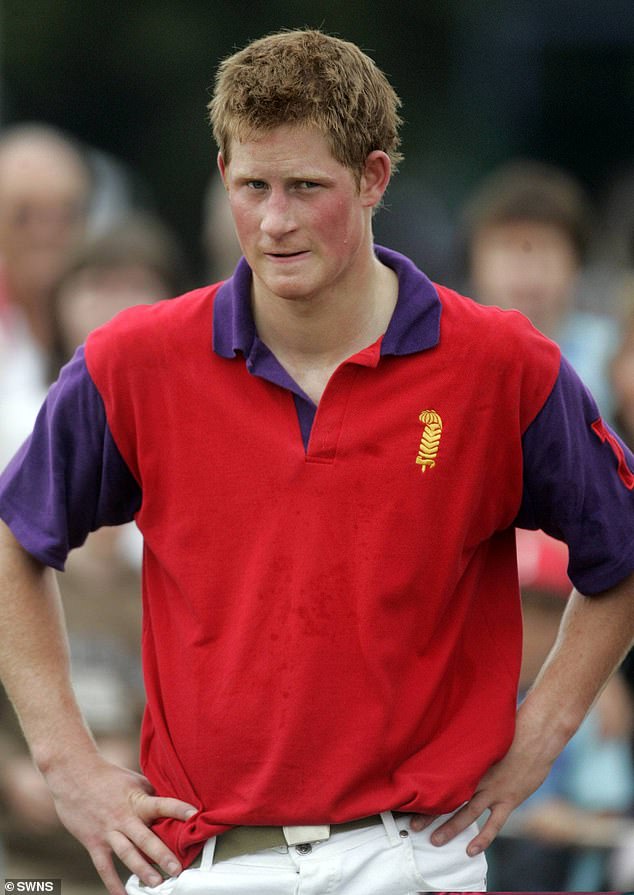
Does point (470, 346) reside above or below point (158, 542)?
above

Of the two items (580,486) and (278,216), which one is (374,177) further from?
(580,486)

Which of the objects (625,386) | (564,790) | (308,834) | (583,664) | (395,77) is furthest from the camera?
(395,77)

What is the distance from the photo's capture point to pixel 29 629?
3160mm

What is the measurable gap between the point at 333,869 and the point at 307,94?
1.47 meters

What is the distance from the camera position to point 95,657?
542cm

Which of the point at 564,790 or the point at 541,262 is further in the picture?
the point at 541,262

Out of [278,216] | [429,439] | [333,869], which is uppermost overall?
[278,216]

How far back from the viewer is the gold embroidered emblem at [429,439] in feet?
9.73

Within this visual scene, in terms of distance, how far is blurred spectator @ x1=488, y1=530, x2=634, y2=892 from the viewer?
5.17 m

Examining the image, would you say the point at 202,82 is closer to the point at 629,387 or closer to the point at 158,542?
the point at 629,387

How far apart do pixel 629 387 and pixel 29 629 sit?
302cm

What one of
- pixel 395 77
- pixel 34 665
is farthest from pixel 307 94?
pixel 395 77

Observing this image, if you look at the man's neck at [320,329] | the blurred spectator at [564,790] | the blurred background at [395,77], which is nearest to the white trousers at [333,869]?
the man's neck at [320,329]

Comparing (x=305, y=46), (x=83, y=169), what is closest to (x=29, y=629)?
(x=305, y=46)
